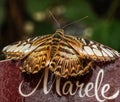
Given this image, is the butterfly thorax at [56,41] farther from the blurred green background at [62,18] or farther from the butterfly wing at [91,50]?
the blurred green background at [62,18]

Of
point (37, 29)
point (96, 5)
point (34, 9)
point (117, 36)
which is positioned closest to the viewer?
point (117, 36)

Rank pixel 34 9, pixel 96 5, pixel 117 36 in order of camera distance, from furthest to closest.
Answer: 1. pixel 96 5
2. pixel 34 9
3. pixel 117 36

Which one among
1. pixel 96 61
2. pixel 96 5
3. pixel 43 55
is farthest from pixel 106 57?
pixel 96 5

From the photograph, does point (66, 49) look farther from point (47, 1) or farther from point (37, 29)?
point (37, 29)

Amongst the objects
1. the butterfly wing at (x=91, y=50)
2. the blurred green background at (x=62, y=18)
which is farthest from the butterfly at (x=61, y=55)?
the blurred green background at (x=62, y=18)

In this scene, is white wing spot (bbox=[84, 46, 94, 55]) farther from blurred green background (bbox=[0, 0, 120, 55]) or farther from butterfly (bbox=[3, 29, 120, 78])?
blurred green background (bbox=[0, 0, 120, 55])

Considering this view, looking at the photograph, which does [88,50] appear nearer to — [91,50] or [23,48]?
[91,50]

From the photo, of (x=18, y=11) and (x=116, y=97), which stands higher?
(x=18, y=11)

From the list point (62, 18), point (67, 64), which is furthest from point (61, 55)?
point (62, 18)
